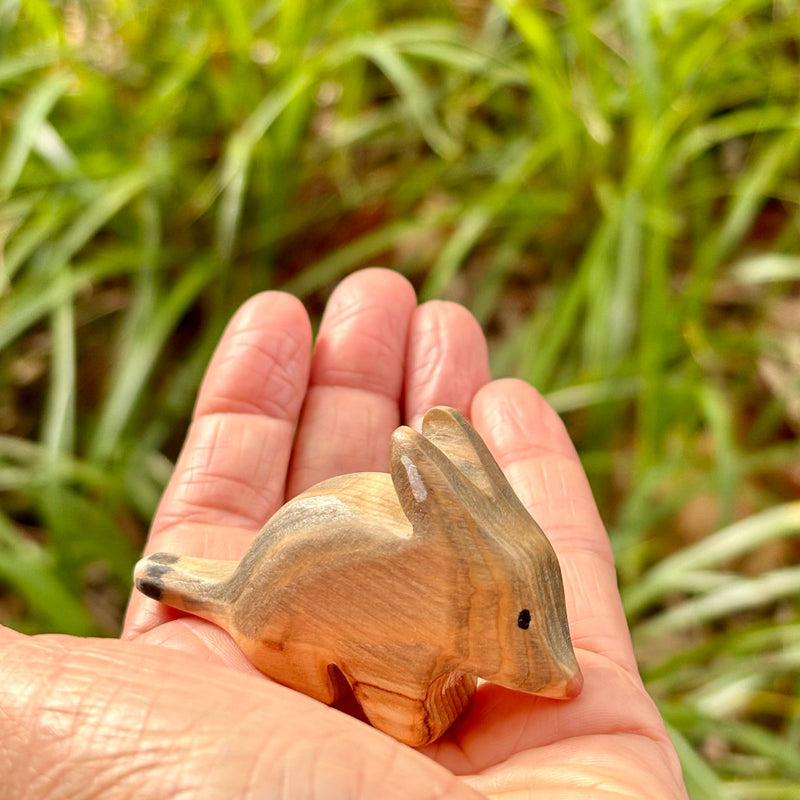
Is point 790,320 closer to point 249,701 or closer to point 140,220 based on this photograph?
point 140,220

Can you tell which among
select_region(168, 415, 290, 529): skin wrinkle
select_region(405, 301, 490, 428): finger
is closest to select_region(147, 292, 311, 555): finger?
select_region(168, 415, 290, 529): skin wrinkle

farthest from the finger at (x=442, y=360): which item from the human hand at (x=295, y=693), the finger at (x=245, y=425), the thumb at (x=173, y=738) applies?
the thumb at (x=173, y=738)

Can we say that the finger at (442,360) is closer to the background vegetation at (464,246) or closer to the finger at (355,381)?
the finger at (355,381)

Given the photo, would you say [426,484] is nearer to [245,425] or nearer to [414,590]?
[414,590]

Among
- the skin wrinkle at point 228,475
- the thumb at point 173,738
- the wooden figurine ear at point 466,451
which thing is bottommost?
the thumb at point 173,738

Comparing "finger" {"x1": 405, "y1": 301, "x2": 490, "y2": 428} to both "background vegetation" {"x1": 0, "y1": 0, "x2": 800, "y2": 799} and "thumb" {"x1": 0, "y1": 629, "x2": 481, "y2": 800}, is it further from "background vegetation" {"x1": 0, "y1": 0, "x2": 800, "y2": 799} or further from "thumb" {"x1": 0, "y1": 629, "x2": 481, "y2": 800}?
"thumb" {"x1": 0, "y1": 629, "x2": 481, "y2": 800}

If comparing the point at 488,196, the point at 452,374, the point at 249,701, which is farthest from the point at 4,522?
the point at 488,196

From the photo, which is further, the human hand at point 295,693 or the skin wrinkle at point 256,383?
the skin wrinkle at point 256,383
